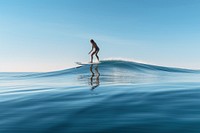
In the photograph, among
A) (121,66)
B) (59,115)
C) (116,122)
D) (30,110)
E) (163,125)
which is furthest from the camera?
(121,66)

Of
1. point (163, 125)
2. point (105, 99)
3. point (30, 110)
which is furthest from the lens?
point (105, 99)

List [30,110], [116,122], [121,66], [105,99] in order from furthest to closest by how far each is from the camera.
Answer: [121,66] < [105,99] < [30,110] < [116,122]

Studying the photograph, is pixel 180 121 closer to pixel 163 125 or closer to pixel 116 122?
pixel 163 125

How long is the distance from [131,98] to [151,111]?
1432 millimetres

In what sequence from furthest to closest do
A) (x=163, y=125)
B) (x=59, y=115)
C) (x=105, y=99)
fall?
(x=105, y=99), (x=59, y=115), (x=163, y=125)

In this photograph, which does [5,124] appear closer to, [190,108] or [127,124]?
[127,124]

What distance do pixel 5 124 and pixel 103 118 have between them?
195cm

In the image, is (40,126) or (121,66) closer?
(40,126)

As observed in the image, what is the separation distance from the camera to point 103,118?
4398 mm

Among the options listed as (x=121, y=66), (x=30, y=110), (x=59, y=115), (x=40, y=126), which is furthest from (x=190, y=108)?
(x=121, y=66)

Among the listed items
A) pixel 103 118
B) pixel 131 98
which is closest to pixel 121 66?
pixel 131 98

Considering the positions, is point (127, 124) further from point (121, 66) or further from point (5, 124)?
point (121, 66)

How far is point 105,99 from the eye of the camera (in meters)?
6.13

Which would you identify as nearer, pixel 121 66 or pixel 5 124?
pixel 5 124
